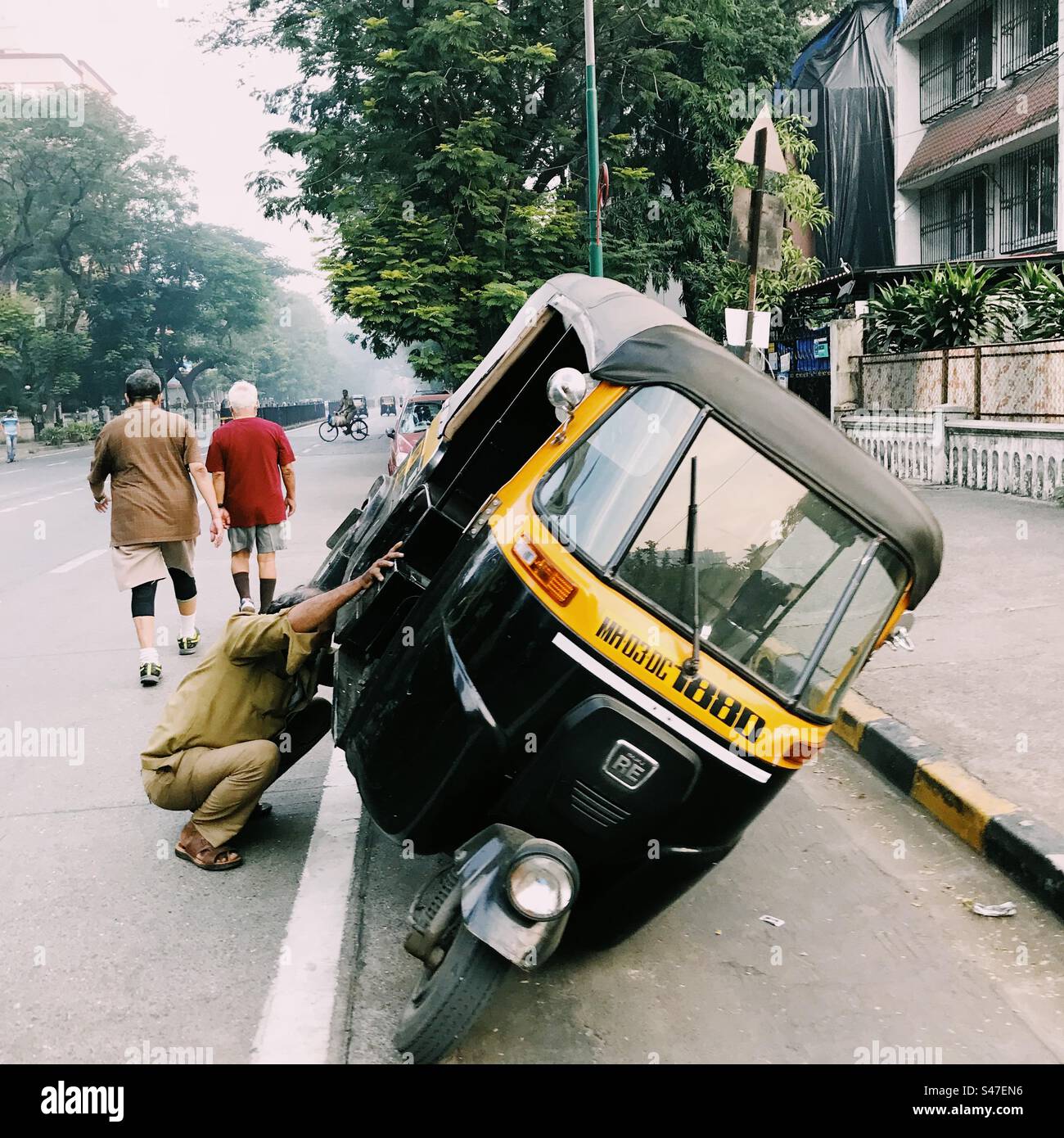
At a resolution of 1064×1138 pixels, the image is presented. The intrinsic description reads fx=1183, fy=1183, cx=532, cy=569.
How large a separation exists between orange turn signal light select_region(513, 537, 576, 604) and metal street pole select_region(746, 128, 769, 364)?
6377 mm

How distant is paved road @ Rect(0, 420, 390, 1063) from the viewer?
3.39m

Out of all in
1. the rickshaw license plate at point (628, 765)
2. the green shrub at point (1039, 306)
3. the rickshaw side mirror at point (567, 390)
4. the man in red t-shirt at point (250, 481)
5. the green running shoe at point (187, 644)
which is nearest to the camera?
the rickshaw license plate at point (628, 765)

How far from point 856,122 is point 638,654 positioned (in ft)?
94.9

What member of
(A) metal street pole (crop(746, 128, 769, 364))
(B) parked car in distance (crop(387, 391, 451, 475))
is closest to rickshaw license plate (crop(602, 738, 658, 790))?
(A) metal street pole (crop(746, 128, 769, 364))

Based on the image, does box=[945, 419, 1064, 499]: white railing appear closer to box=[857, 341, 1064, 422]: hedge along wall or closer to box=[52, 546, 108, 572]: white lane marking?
box=[857, 341, 1064, 422]: hedge along wall

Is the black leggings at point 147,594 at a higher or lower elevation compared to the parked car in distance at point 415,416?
lower

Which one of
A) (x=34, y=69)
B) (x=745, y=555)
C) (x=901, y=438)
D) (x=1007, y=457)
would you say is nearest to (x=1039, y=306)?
(x=901, y=438)

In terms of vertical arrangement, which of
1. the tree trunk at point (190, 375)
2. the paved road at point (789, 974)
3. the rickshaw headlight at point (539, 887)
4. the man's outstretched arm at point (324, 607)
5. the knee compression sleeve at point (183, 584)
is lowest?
the paved road at point (789, 974)

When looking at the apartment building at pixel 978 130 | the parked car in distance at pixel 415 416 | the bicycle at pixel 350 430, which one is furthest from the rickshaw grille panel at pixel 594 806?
the bicycle at pixel 350 430

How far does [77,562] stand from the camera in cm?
1279

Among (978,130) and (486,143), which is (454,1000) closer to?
(486,143)

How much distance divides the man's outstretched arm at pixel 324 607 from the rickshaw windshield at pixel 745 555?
1.05 meters

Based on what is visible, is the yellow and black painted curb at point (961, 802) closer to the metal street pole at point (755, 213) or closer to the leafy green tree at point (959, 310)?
the metal street pole at point (755, 213)

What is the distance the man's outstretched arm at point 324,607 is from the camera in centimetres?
405
